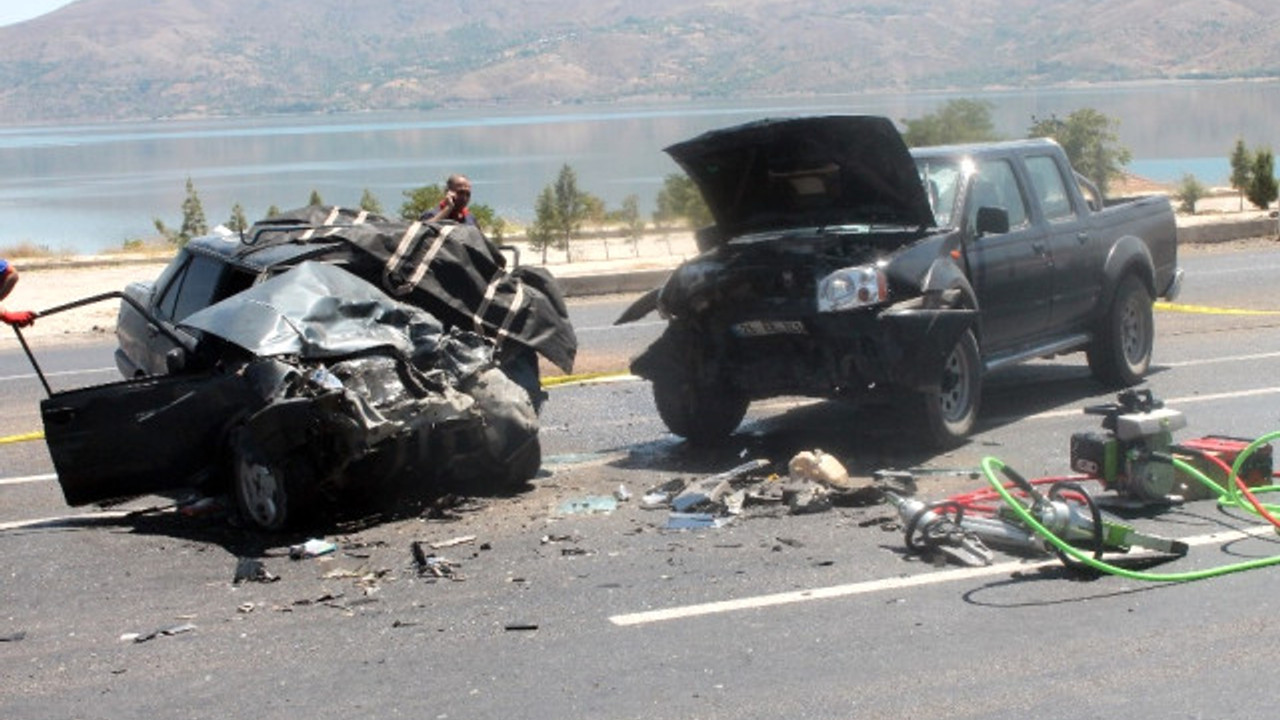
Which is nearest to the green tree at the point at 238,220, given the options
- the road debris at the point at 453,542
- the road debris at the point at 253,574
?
the road debris at the point at 453,542

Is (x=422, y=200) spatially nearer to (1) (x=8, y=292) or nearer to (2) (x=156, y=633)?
(1) (x=8, y=292)

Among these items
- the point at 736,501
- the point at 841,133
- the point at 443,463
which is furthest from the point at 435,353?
the point at 841,133

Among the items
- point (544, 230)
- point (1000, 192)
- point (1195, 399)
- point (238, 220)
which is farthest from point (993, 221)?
point (238, 220)

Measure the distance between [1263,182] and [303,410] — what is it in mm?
23436

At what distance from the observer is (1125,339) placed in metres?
12.3

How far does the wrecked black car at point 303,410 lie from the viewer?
8297 millimetres

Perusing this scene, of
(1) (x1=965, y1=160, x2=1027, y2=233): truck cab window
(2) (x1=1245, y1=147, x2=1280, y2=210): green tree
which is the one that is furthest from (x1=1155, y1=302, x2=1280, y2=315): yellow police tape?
(2) (x1=1245, y1=147, x2=1280, y2=210): green tree

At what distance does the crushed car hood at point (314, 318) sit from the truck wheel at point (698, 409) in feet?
5.96

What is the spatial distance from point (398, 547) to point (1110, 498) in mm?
3467

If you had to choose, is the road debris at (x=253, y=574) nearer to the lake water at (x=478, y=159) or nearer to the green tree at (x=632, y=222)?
the lake water at (x=478, y=159)

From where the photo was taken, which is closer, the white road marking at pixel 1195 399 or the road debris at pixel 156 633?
the road debris at pixel 156 633

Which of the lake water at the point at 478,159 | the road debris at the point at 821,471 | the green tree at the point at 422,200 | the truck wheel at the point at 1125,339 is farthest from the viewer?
the lake water at the point at 478,159

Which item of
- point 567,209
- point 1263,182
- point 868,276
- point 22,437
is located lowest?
point 22,437

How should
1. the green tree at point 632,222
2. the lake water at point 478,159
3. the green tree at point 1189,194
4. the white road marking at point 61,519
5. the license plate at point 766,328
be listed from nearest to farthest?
the white road marking at point 61,519 → the license plate at point 766,328 → the green tree at point 1189,194 → the green tree at point 632,222 → the lake water at point 478,159
